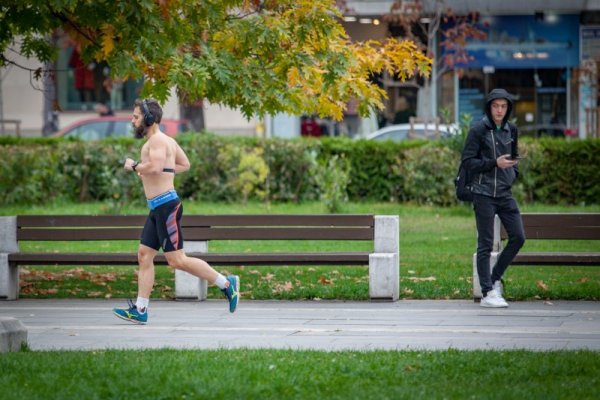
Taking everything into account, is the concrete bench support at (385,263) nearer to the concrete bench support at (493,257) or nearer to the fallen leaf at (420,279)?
the concrete bench support at (493,257)

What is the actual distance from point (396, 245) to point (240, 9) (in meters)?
3.41

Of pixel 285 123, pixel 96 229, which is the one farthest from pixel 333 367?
pixel 285 123

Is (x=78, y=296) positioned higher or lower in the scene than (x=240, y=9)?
lower

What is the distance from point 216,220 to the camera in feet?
38.8

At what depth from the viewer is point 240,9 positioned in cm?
1324

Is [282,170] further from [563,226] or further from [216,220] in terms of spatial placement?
[563,226]

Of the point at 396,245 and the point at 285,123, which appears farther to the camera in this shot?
the point at 285,123

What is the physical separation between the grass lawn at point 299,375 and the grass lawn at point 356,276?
380cm

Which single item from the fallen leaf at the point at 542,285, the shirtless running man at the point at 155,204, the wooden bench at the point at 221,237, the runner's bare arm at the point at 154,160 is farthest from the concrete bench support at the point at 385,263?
the runner's bare arm at the point at 154,160

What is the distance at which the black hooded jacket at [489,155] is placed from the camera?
10734mm

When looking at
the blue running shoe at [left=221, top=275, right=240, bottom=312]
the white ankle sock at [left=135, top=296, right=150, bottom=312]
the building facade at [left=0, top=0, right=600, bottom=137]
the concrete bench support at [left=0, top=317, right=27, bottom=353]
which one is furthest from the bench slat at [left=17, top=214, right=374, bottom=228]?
the building facade at [left=0, top=0, right=600, bottom=137]

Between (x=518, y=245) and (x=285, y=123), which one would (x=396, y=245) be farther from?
(x=285, y=123)

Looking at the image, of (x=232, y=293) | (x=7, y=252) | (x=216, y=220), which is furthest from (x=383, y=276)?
(x=7, y=252)

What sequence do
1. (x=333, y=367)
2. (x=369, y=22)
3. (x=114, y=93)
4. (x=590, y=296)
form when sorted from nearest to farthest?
(x=333, y=367), (x=590, y=296), (x=369, y=22), (x=114, y=93)
